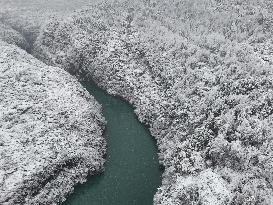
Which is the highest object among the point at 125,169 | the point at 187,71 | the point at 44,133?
the point at 187,71

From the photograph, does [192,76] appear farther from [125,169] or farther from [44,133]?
[44,133]

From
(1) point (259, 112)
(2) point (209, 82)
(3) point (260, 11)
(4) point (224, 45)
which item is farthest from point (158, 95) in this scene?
Result: (3) point (260, 11)

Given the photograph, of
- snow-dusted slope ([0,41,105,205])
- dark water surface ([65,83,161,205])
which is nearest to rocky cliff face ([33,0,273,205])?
dark water surface ([65,83,161,205])

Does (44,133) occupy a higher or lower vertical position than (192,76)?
lower

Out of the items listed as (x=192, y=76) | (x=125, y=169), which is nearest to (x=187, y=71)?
(x=192, y=76)

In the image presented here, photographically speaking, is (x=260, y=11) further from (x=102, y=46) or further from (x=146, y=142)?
(x=146, y=142)

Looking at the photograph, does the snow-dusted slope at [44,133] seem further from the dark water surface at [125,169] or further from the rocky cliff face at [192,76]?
the rocky cliff face at [192,76]
